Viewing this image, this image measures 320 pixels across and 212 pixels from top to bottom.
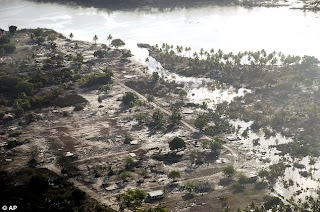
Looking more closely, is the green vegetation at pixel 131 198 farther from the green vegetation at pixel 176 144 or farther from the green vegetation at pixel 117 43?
the green vegetation at pixel 117 43

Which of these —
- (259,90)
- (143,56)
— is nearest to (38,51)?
(143,56)

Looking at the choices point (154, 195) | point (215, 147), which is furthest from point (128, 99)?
point (154, 195)

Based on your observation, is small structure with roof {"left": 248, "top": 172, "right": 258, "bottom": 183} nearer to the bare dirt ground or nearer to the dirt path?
the bare dirt ground

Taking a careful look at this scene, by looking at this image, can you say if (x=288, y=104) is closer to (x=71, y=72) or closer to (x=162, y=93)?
(x=162, y=93)

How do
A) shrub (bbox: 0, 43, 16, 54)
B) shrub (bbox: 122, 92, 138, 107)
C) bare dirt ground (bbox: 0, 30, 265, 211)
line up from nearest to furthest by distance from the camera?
bare dirt ground (bbox: 0, 30, 265, 211) < shrub (bbox: 122, 92, 138, 107) < shrub (bbox: 0, 43, 16, 54)

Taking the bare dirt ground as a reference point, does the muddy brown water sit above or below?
above

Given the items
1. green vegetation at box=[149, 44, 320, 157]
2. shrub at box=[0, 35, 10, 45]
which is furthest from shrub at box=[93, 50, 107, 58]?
shrub at box=[0, 35, 10, 45]

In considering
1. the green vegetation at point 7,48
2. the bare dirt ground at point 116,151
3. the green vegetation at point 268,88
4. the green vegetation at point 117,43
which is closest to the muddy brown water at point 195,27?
the green vegetation at point 268,88

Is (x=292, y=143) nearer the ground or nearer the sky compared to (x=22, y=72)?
nearer the ground
